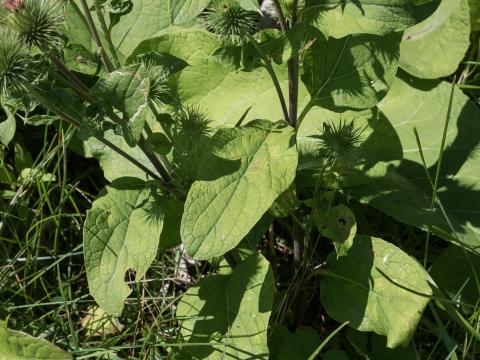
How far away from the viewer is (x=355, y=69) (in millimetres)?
2070

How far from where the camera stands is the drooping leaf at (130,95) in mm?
1774

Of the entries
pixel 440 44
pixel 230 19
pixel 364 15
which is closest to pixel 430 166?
pixel 440 44

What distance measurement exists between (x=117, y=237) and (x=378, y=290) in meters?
0.86

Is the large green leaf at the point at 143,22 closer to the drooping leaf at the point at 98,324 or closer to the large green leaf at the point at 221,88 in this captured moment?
the large green leaf at the point at 221,88

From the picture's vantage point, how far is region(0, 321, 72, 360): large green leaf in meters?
2.25

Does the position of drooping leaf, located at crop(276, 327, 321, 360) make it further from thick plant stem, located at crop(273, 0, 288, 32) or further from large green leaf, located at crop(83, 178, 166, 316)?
thick plant stem, located at crop(273, 0, 288, 32)

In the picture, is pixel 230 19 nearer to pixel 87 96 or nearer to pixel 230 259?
pixel 87 96

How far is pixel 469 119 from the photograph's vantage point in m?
2.83

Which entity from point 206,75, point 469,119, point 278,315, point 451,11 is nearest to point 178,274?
point 278,315

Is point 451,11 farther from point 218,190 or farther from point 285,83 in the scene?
point 218,190

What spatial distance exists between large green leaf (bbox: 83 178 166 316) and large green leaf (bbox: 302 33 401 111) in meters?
0.62

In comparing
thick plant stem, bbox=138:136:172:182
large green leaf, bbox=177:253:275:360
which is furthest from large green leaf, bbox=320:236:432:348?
thick plant stem, bbox=138:136:172:182

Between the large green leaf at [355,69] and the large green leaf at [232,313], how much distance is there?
574 millimetres

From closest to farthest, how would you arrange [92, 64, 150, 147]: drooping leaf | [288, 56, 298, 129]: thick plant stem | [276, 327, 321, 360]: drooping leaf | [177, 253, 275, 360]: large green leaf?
[92, 64, 150, 147]: drooping leaf < [288, 56, 298, 129]: thick plant stem < [177, 253, 275, 360]: large green leaf < [276, 327, 321, 360]: drooping leaf
